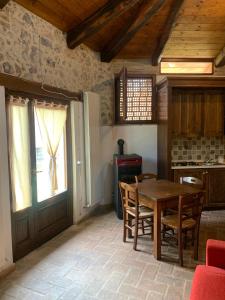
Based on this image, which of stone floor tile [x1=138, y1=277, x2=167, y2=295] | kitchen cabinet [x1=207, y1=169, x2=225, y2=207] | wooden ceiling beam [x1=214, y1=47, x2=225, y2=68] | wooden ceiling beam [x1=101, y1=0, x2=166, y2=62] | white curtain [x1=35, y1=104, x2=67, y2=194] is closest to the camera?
stone floor tile [x1=138, y1=277, x2=167, y2=295]

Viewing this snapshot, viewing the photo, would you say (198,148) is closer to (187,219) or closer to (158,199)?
(187,219)

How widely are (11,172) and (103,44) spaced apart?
318 cm

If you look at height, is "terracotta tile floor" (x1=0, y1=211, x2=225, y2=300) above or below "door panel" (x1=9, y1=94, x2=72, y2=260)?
below

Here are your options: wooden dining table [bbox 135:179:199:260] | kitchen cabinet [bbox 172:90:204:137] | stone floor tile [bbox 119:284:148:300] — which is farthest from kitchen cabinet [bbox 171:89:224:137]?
stone floor tile [bbox 119:284:148:300]

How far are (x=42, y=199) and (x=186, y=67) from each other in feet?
13.3

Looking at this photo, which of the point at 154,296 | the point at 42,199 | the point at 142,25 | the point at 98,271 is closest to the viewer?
the point at 154,296

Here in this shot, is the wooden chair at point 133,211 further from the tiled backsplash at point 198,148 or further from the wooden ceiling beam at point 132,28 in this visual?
the wooden ceiling beam at point 132,28

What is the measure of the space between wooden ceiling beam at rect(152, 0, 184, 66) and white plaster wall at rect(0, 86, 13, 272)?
9.70ft

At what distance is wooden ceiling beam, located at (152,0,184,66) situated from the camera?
13.0 feet

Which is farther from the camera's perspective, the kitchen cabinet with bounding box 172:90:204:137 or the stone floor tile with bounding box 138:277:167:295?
the kitchen cabinet with bounding box 172:90:204:137

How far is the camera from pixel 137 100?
17.2 feet

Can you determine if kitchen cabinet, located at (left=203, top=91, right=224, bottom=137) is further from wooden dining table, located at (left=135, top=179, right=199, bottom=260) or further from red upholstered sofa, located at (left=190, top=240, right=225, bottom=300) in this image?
red upholstered sofa, located at (left=190, top=240, right=225, bottom=300)

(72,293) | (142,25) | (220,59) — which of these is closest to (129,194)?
(72,293)

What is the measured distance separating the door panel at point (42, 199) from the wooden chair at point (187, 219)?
1.70 m
